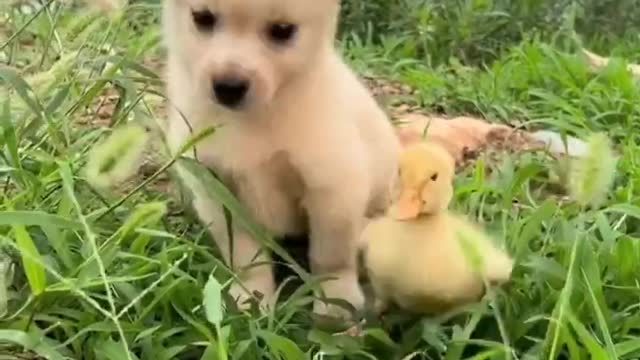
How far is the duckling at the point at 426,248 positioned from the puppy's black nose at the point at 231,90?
0.28 metres

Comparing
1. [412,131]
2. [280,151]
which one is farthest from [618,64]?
[280,151]

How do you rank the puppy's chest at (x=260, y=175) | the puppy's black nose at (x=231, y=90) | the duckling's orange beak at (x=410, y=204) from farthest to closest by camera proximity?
the puppy's chest at (x=260, y=175) → the puppy's black nose at (x=231, y=90) → the duckling's orange beak at (x=410, y=204)

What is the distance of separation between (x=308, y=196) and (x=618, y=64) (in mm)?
1818

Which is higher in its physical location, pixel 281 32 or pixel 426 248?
pixel 281 32

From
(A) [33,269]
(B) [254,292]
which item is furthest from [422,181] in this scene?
(A) [33,269]

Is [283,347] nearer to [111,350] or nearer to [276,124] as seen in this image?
[111,350]

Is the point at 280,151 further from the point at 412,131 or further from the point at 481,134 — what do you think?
the point at 481,134

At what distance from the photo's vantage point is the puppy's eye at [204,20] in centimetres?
205

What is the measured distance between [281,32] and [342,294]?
45 centimetres

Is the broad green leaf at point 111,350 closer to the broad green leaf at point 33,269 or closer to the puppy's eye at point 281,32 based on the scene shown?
the broad green leaf at point 33,269

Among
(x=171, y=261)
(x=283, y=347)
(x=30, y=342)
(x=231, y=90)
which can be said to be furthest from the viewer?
(x=171, y=261)

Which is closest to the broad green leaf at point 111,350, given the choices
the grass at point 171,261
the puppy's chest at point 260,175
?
the grass at point 171,261

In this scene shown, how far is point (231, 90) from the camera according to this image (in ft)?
6.76

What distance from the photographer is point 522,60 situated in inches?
158
